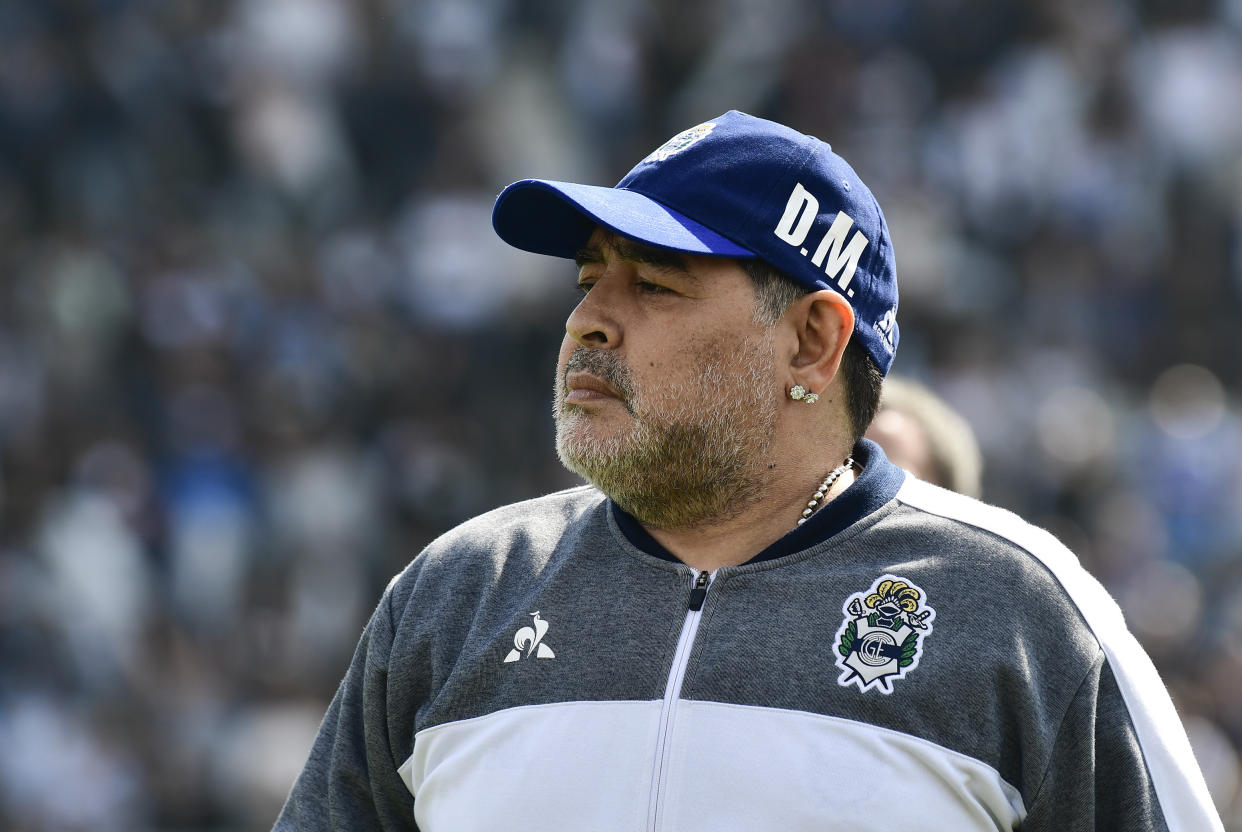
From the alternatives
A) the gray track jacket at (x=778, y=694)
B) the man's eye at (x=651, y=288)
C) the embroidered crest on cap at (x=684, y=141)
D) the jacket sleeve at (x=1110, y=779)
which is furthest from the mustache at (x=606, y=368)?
the jacket sleeve at (x=1110, y=779)

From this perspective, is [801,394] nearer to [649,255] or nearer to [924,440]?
[649,255]

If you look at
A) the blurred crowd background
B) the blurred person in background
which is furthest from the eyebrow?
the blurred crowd background

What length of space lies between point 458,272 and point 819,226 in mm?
7773

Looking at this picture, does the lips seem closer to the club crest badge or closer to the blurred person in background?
the club crest badge

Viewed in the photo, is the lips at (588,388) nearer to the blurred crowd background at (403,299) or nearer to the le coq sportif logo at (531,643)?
the le coq sportif logo at (531,643)

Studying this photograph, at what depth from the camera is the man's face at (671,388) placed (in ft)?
7.84

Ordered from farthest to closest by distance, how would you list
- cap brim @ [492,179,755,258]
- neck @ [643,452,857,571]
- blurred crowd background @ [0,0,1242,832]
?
blurred crowd background @ [0,0,1242,832]
neck @ [643,452,857,571]
cap brim @ [492,179,755,258]

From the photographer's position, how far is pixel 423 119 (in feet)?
35.1

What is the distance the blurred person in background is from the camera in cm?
363

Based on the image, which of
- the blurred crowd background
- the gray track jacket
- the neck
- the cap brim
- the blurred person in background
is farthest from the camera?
the blurred crowd background

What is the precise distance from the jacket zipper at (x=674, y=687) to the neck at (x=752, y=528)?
0.07 meters

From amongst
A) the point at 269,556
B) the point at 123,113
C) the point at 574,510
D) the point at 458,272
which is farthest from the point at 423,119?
the point at 574,510

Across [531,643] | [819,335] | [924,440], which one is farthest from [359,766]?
[924,440]

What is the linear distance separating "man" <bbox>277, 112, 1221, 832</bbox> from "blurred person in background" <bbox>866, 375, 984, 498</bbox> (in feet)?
3.46
